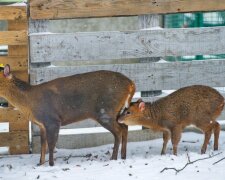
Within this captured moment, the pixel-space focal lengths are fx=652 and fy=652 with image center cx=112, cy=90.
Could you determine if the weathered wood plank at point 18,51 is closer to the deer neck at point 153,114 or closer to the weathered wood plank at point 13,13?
the weathered wood plank at point 13,13

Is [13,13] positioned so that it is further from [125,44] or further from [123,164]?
[123,164]

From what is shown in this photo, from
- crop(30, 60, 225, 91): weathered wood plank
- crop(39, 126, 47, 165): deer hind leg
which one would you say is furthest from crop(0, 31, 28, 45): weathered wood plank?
crop(39, 126, 47, 165): deer hind leg

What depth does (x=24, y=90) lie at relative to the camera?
745 cm

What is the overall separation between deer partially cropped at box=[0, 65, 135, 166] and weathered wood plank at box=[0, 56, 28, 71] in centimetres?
49

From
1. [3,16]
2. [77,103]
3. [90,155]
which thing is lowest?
[90,155]

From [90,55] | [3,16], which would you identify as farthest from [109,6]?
[3,16]

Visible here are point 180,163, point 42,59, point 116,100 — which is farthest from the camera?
point 42,59

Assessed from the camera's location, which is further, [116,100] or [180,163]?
[116,100]

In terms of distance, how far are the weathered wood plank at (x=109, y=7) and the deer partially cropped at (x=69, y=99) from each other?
93 cm

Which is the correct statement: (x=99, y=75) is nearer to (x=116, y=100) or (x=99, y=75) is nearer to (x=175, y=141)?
(x=116, y=100)

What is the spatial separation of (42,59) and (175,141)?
1913mm

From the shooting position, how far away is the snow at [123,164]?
6.50 metres

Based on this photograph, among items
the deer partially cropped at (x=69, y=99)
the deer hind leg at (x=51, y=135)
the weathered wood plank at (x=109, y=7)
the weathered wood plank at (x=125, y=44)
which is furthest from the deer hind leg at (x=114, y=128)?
the weathered wood plank at (x=109, y=7)

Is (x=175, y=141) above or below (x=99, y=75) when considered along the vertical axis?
below
